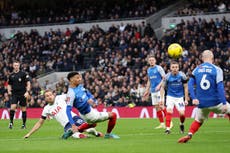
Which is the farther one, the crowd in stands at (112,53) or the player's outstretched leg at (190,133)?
the crowd in stands at (112,53)

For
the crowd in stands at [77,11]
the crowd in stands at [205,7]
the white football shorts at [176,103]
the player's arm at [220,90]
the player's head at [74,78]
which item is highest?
the crowd in stands at [77,11]

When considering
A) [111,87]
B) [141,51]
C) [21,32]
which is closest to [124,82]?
[111,87]

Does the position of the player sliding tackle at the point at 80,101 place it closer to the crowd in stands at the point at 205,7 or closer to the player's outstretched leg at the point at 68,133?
the player's outstretched leg at the point at 68,133

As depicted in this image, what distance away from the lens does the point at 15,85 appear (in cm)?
2431

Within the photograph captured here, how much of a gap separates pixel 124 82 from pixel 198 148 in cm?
2180

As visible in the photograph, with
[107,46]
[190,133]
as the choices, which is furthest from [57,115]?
[107,46]

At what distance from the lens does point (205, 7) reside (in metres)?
42.6

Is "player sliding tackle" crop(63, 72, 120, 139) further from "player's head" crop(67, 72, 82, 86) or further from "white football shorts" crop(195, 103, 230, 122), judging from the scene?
"white football shorts" crop(195, 103, 230, 122)

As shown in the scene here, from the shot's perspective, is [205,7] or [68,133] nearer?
[68,133]

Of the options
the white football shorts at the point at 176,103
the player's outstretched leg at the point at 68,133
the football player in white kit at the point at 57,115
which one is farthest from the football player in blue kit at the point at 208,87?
the white football shorts at the point at 176,103

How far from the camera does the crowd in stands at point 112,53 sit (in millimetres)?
34750

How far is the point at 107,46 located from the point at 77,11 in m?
8.46

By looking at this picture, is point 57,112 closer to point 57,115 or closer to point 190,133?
point 57,115

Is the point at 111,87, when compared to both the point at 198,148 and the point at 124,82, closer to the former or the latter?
the point at 124,82
